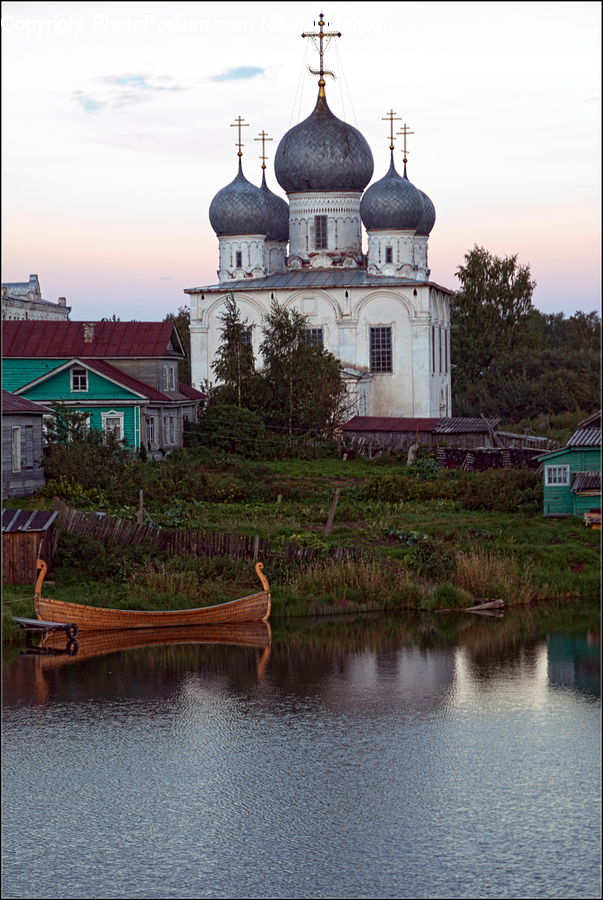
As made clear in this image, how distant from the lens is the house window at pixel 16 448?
96.9 feet

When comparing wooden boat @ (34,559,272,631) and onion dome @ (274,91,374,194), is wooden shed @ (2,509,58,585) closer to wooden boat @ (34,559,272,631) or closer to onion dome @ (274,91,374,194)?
wooden boat @ (34,559,272,631)

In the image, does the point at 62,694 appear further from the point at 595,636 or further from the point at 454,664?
the point at 595,636

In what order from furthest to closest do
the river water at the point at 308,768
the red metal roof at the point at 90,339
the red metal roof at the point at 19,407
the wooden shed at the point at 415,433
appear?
the wooden shed at the point at 415,433 < the red metal roof at the point at 90,339 < the red metal roof at the point at 19,407 < the river water at the point at 308,768

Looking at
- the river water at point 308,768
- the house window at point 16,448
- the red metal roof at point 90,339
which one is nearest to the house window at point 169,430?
the red metal roof at point 90,339

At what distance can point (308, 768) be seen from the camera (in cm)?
1623

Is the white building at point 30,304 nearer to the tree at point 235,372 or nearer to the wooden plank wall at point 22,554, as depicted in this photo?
the tree at point 235,372

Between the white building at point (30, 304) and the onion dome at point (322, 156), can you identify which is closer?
the onion dome at point (322, 156)

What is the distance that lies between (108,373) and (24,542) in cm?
1296

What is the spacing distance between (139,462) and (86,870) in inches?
842

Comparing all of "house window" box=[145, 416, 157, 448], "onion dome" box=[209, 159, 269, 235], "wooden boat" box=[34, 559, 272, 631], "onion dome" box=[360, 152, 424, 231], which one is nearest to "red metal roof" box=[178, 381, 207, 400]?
"house window" box=[145, 416, 157, 448]

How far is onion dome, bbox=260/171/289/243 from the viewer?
54344 mm

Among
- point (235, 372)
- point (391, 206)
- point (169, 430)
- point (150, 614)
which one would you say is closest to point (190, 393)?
point (235, 372)

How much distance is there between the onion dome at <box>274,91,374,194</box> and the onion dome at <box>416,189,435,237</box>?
2700 millimetres

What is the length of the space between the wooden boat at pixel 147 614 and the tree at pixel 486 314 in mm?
39752
